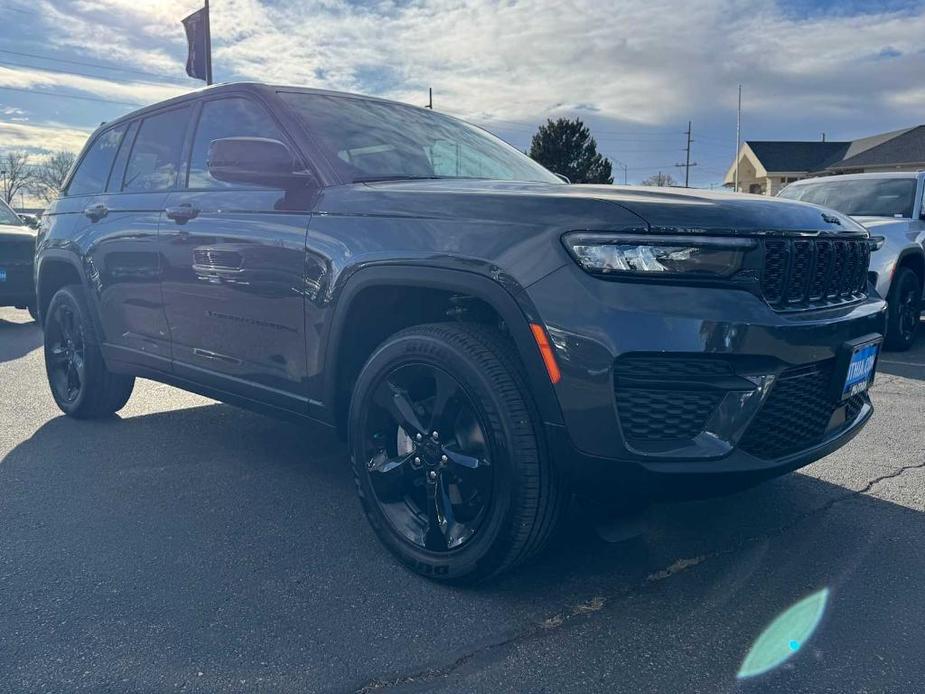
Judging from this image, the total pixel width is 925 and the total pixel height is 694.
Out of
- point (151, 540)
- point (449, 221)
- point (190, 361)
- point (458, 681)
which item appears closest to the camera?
point (458, 681)

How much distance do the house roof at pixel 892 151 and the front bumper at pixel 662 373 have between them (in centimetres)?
4360

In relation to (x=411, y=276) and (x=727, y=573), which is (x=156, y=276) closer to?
(x=411, y=276)

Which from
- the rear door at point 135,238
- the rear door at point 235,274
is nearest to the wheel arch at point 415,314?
the rear door at point 235,274

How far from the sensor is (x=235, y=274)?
3.30 metres

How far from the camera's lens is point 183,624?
2.42 meters

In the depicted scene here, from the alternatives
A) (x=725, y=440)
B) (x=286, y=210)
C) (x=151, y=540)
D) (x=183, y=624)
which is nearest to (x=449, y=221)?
(x=286, y=210)

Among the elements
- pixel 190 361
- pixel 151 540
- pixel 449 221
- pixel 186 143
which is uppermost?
pixel 186 143

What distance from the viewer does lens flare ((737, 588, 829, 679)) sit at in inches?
86.2

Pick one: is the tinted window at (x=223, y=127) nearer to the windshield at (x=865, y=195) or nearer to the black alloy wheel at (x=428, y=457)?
the black alloy wheel at (x=428, y=457)

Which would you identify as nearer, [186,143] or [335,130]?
[335,130]

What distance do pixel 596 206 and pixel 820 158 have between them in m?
51.4

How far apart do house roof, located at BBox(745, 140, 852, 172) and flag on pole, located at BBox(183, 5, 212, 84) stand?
36.3 metres

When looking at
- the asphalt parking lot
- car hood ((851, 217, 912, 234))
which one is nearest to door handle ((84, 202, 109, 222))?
the asphalt parking lot

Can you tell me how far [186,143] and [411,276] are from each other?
1.95 metres
